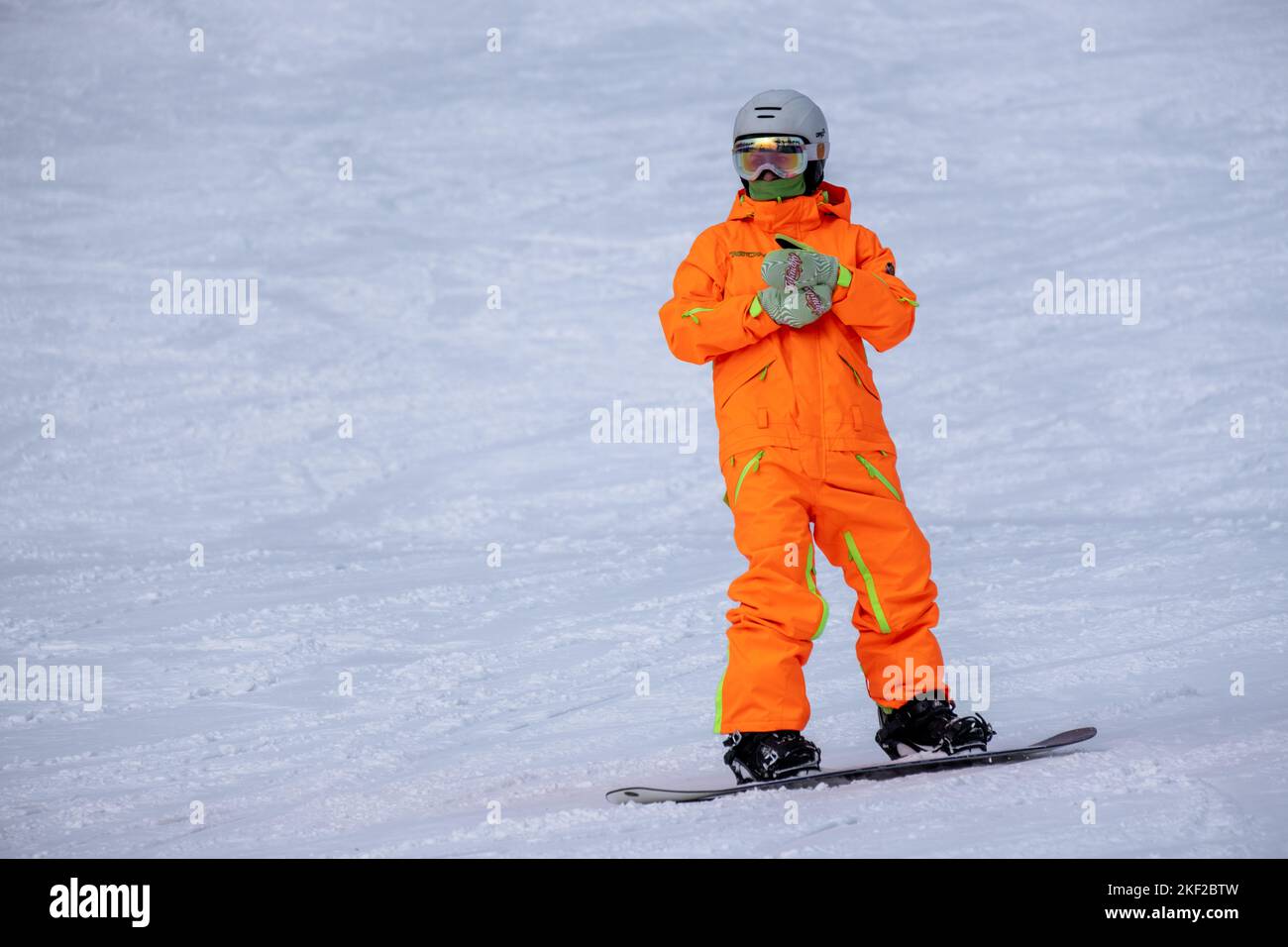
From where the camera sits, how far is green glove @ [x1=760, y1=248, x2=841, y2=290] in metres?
3.83

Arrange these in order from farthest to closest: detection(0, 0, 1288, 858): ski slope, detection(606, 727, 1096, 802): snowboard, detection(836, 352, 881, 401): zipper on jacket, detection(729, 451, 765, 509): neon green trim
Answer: detection(0, 0, 1288, 858): ski slope, detection(836, 352, 881, 401): zipper on jacket, detection(729, 451, 765, 509): neon green trim, detection(606, 727, 1096, 802): snowboard

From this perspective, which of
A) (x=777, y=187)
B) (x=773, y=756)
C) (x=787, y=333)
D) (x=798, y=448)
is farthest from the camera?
(x=777, y=187)

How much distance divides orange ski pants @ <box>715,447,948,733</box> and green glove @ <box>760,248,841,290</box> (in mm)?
419

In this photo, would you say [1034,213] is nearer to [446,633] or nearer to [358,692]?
[446,633]

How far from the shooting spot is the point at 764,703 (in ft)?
12.4

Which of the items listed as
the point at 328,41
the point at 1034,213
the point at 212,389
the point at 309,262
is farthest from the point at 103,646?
the point at 328,41

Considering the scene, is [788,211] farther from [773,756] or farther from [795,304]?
[773,756]

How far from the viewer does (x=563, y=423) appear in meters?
11.9

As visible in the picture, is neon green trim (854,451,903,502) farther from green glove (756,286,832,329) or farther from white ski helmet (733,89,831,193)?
white ski helmet (733,89,831,193)

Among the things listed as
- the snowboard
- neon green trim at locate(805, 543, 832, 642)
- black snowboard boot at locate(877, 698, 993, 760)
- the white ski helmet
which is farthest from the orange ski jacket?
the snowboard

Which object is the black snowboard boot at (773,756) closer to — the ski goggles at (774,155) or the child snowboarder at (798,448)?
the child snowboarder at (798,448)

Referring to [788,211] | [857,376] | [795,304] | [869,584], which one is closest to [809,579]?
[869,584]

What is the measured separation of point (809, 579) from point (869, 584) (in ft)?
0.62

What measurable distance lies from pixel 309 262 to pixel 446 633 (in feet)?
27.4
